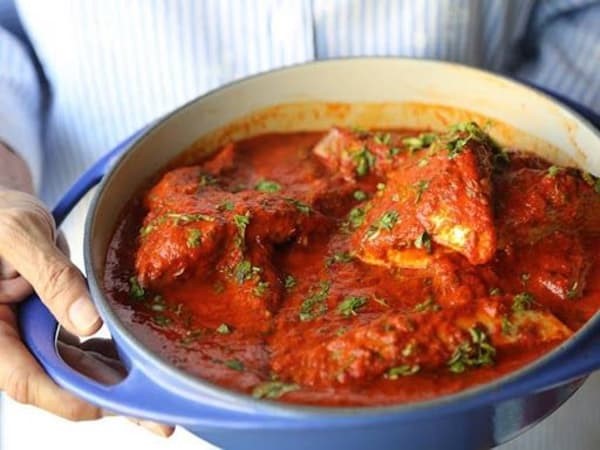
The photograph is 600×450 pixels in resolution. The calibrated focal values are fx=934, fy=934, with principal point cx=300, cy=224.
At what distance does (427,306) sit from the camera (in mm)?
1199

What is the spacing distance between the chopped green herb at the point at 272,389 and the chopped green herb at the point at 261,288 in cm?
18

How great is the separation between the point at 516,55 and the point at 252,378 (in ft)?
3.95

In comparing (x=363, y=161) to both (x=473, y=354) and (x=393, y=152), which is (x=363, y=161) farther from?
(x=473, y=354)

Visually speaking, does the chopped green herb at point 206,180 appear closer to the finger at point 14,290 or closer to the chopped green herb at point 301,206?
the chopped green herb at point 301,206

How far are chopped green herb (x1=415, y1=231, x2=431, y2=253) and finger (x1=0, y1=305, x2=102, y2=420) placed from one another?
0.50 metres

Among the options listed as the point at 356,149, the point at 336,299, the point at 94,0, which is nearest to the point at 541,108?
the point at 356,149

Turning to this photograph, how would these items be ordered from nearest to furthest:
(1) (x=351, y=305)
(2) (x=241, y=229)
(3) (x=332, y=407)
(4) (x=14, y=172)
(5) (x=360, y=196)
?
(3) (x=332, y=407) → (1) (x=351, y=305) → (2) (x=241, y=229) → (5) (x=360, y=196) → (4) (x=14, y=172)

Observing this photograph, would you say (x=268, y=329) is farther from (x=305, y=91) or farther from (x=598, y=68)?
(x=598, y=68)

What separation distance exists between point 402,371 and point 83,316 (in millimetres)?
442

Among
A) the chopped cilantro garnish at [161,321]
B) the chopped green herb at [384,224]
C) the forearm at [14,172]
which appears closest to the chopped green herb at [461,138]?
the chopped green herb at [384,224]

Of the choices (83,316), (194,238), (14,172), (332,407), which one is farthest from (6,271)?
(332,407)

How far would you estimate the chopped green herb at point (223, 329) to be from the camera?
1226mm

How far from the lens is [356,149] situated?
5.09ft

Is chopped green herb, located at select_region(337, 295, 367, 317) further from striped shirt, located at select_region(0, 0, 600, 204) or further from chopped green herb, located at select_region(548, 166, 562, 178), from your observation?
striped shirt, located at select_region(0, 0, 600, 204)
